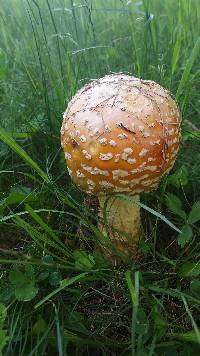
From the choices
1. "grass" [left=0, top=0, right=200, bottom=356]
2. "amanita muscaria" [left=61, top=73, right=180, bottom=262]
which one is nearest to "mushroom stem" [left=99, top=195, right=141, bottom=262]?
"grass" [left=0, top=0, right=200, bottom=356]

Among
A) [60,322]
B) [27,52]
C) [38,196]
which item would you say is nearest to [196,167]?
[38,196]

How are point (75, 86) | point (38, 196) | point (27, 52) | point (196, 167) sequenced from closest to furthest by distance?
point (38, 196) < point (196, 167) < point (75, 86) < point (27, 52)

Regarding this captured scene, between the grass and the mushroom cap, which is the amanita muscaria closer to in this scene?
the mushroom cap

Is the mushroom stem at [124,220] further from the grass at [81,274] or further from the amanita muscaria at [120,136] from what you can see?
the amanita muscaria at [120,136]

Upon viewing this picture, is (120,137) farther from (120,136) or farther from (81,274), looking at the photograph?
(81,274)

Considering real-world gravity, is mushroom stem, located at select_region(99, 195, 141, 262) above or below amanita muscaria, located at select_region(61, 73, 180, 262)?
below

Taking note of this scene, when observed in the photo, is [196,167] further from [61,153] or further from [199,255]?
[61,153]

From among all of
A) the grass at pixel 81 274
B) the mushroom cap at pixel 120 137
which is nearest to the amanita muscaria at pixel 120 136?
the mushroom cap at pixel 120 137

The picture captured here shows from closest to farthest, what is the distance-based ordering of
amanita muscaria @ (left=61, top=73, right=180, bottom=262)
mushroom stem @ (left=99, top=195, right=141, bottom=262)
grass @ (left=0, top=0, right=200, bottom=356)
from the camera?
grass @ (left=0, top=0, right=200, bottom=356)
amanita muscaria @ (left=61, top=73, right=180, bottom=262)
mushroom stem @ (left=99, top=195, right=141, bottom=262)
